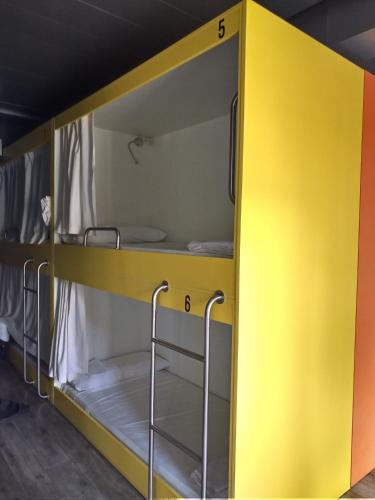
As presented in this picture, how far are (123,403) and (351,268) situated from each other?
5.88 ft

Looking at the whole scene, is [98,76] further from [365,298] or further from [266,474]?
[266,474]

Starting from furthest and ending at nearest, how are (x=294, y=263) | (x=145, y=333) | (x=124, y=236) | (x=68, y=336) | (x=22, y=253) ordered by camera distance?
(x=145, y=333) → (x=22, y=253) → (x=124, y=236) → (x=68, y=336) → (x=294, y=263)

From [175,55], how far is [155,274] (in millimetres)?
1029

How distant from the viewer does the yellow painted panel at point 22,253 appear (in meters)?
3.09

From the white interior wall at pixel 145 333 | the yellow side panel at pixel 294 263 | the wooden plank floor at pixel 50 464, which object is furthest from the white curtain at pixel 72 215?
the yellow side panel at pixel 294 263

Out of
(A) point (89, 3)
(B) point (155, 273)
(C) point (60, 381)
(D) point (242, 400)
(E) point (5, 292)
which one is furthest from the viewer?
(E) point (5, 292)

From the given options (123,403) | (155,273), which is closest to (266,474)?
(155,273)

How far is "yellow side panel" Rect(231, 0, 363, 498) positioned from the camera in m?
1.46

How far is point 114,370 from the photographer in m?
3.14

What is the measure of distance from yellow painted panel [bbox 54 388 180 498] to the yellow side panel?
1.86ft

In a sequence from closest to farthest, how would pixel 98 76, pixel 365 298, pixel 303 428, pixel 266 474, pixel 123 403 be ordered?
pixel 266 474
pixel 303 428
pixel 365 298
pixel 123 403
pixel 98 76

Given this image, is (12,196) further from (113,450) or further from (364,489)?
(364,489)

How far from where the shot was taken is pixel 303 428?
1751 mm

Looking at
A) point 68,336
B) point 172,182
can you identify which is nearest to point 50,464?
point 68,336
